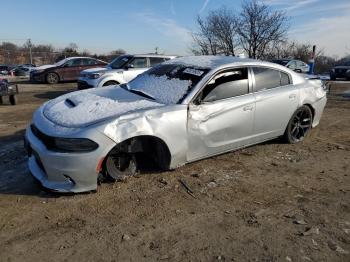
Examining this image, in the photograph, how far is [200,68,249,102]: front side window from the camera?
16.7ft

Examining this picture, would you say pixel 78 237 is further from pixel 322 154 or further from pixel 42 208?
pixel 322 154

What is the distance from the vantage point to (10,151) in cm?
602

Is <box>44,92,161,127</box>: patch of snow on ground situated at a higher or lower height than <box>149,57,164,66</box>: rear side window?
lower

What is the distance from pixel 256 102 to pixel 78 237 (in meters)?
3.27

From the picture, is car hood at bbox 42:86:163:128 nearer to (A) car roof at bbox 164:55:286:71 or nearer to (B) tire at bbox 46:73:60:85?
(A) car roof at bbox 164:55:286:71

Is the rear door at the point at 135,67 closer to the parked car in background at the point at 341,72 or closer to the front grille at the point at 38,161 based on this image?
the front grille at the point at 38,161

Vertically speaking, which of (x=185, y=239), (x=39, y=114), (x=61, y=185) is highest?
(x=39, y=114)

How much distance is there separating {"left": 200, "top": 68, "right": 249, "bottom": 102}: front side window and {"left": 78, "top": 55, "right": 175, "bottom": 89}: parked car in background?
7.30 m

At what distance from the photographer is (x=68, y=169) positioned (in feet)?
13.4

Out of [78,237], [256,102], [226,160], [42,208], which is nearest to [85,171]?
[42,208]

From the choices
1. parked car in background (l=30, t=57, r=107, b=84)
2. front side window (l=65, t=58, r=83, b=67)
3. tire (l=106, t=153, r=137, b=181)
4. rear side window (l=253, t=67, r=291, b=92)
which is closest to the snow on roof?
rear side window (l=253, t=67, r=291, b=92)

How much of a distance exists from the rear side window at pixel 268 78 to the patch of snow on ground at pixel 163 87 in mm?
1201

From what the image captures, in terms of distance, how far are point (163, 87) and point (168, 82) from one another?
13cm

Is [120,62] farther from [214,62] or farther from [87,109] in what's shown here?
[87,109]
